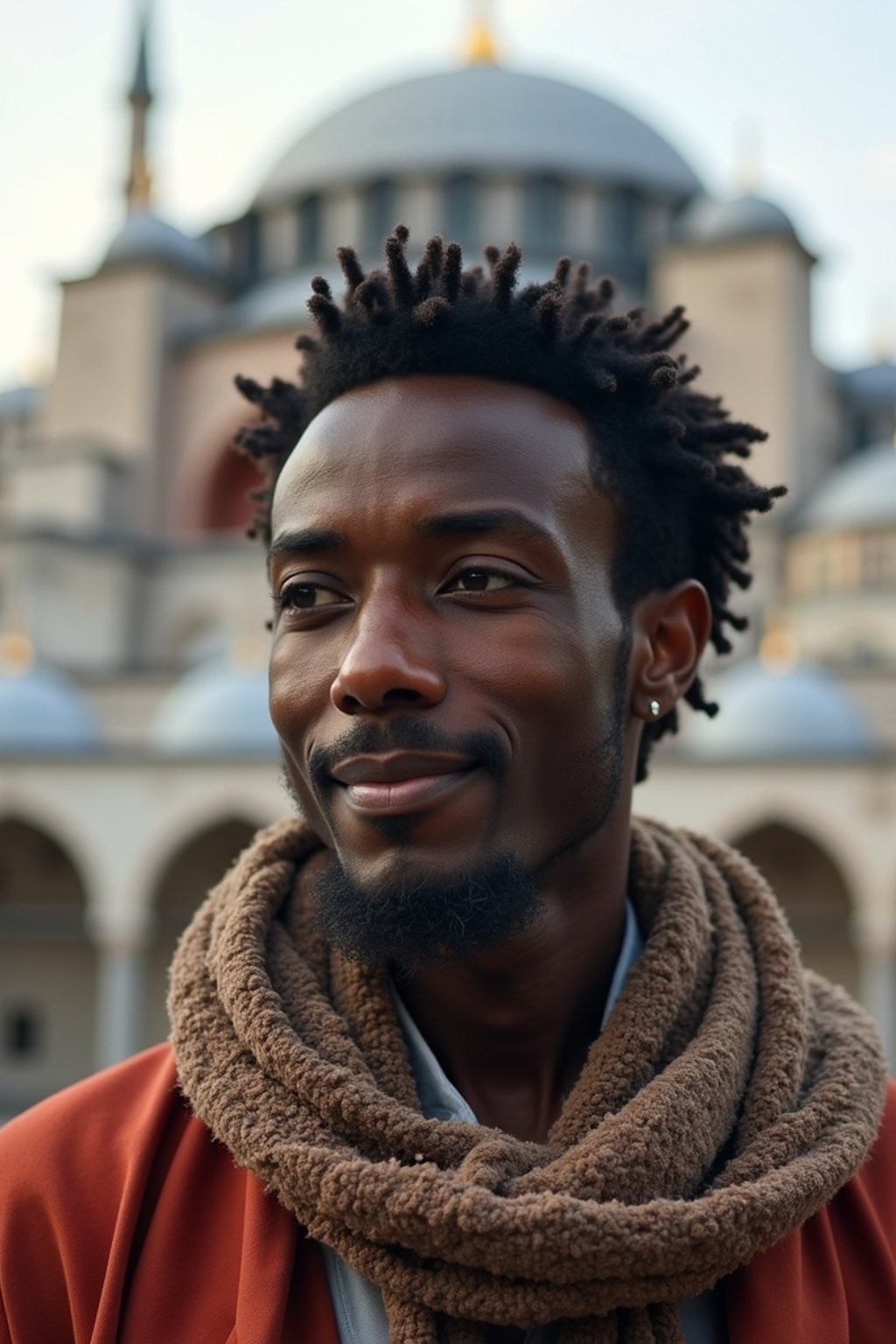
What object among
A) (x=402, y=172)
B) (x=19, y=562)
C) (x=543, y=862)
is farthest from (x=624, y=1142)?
(x=402, y=172)

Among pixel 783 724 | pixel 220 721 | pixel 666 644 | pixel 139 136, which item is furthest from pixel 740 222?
pixel 666 644

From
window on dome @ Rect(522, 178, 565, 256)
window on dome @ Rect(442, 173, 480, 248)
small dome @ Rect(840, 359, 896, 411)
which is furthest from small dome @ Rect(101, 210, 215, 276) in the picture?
small dome @ Rect(840, 359, 896, 411)

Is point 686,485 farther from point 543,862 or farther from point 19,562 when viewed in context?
point 19,562

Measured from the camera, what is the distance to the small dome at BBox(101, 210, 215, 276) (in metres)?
24.3

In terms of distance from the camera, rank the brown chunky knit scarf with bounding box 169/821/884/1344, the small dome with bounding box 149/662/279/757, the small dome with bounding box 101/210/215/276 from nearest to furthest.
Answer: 1. the brown chunky knit scarf with bounding box 169/821/884/1344
2. the small dome with bounding box 149/662/279/757
3. the small dome with bounding box 101/210/215/276

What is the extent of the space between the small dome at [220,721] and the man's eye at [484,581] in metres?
14.0

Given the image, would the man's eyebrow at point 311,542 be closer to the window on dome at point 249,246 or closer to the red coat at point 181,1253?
the red coat at point 181,1253

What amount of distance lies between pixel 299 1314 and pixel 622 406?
1023 mm

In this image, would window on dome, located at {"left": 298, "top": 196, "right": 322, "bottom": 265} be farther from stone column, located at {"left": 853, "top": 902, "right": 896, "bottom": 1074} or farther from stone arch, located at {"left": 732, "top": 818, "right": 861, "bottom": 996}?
stone column, located at {"left": 853, "top": 902, "right": 896, "bottom": 1074}

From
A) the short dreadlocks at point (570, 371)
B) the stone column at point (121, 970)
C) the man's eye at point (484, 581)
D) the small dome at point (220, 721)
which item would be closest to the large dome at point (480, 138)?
the small dome at point (220, 721)

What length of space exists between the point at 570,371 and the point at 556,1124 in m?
0.80

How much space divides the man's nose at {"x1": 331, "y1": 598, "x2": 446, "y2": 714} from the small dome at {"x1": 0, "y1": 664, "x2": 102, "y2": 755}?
1543cm

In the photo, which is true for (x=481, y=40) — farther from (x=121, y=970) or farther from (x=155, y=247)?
(x=121, y=970)

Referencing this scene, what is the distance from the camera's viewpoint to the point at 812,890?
16.4 m
